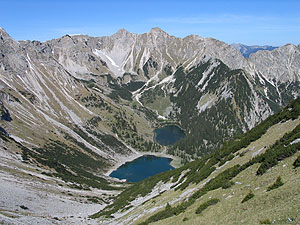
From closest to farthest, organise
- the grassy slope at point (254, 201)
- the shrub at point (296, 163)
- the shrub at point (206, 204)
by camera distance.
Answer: the grassy slope at point (254, 201)
the shrub at point (296, 163)
the shrub at point (206, 204)

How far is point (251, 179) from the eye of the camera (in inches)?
1207

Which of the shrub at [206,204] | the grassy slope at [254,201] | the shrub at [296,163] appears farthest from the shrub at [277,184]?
the shrub at [206,204]

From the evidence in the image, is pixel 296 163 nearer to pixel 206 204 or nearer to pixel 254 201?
pixel 254 201

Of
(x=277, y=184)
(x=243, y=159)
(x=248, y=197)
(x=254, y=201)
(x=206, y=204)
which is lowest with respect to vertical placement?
(x=206, y=204)

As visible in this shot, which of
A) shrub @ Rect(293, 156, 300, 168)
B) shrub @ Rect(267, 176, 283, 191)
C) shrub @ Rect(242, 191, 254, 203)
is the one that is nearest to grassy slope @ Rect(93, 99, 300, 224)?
shrub @ Rect(267, 176, 283, 191)

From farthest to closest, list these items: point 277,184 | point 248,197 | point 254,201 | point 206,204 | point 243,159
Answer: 1. point 243,159
2. point 206,204
3. point 248,197
4. point 277,184
5. point 254,201

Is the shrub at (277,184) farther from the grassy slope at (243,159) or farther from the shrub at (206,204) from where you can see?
the shrub at (206,204)

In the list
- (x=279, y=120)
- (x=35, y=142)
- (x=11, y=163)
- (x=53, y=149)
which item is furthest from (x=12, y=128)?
(x=279, y=120)

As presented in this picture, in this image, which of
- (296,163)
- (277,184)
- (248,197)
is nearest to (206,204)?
(248,197)

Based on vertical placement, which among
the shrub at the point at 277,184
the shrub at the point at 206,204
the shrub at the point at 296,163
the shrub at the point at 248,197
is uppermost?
the shrub at the point at 296,163

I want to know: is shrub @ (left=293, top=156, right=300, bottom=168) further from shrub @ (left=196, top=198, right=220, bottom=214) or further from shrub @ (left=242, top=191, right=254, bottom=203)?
shrub @ (left=196, top=198, right=220, bottom=214)

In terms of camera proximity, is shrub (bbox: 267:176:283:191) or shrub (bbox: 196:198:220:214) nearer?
shrub (bbox: 267:176:283:191)

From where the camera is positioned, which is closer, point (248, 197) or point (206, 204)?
point (248, 197)

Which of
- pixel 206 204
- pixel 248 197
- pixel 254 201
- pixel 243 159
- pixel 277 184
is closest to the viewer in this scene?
pixel 254 201
